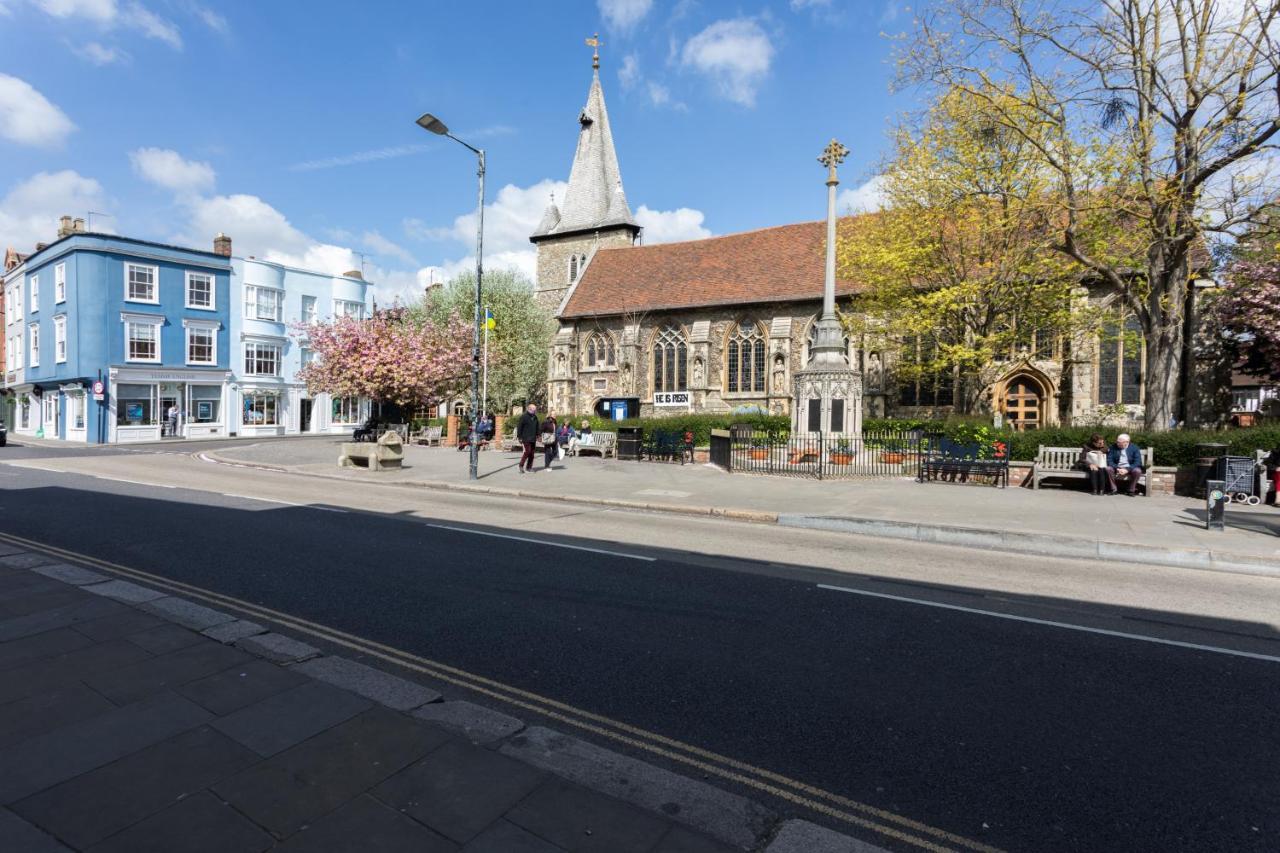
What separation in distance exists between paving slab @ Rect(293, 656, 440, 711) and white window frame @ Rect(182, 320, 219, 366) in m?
40.4

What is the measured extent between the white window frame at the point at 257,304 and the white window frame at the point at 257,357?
4.86 ft

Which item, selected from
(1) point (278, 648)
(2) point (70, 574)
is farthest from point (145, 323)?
(1) point (278, 648)

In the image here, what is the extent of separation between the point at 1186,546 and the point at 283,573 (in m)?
11.2

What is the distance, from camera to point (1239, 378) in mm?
40594

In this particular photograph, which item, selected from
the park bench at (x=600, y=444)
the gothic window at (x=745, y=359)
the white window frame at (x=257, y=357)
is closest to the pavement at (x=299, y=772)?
the park bench at (x=600, y=444)

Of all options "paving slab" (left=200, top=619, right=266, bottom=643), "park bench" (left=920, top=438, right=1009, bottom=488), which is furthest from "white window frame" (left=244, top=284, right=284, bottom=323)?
"paving slab" (left=200, top=619, right=266, bottom=643)

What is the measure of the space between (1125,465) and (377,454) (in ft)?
60.3

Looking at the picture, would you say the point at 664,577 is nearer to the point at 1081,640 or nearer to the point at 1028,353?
the point at 1081,640

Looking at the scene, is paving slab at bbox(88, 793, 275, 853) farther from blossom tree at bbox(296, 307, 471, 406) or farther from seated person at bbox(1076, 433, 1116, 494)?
blossom tree at bbox(296, 307, 471, 406)

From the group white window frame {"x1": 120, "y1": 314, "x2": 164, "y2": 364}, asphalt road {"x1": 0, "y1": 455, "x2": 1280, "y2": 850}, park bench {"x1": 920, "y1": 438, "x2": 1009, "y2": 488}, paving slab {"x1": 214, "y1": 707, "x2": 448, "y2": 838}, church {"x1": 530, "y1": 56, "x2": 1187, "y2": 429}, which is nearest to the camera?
paving slab {"x1": 214, "y1": 707, "x2": 448, "y2": 838}

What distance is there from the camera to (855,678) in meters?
4.43

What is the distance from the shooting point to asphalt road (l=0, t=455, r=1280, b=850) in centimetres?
310

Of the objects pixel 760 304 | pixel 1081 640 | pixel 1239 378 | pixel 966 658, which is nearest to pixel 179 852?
pixel 966 658

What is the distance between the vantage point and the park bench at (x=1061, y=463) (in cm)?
1484
